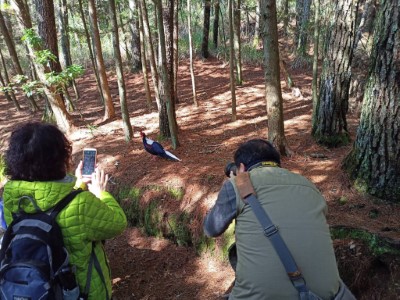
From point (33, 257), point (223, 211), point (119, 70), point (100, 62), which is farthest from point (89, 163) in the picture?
point (100, 62)

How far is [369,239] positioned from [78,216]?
2.63 metres

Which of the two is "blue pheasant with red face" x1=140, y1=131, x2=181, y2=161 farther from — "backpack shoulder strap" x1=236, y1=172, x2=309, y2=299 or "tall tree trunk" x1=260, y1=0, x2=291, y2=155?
"backpack shoulder strap" x1=236, y1=172, x2=309, y2=299

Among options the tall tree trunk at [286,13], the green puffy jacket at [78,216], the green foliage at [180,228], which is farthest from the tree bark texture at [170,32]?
the tall tree trunk at [286,13]

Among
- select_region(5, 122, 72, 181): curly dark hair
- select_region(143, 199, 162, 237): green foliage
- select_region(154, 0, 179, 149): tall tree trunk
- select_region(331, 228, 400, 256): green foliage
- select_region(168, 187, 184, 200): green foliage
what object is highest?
select_region(5, 122, 72, 181): curly dark hair

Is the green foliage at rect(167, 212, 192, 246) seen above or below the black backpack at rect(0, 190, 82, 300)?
below

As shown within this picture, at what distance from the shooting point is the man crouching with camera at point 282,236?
1.87 metres

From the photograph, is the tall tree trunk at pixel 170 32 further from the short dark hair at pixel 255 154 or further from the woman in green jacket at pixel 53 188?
the woman in green jacket at pixel 53 188

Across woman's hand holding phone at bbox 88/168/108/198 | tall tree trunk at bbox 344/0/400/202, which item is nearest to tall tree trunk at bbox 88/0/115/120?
tall tree trunk at bbox 344/0/400/202

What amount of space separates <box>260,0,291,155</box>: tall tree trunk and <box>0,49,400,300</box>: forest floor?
498 mm

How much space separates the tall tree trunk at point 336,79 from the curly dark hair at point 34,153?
16.0ft

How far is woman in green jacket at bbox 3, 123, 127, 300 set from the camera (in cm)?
190

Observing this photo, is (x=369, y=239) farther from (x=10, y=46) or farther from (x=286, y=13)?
(x=286, y=13)

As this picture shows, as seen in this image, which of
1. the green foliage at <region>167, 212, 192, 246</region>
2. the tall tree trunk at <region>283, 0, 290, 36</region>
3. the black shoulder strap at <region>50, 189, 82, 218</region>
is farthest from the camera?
the tall tree trunk at <region>283, 0, 290, 36</region>

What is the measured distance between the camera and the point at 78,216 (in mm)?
1933
